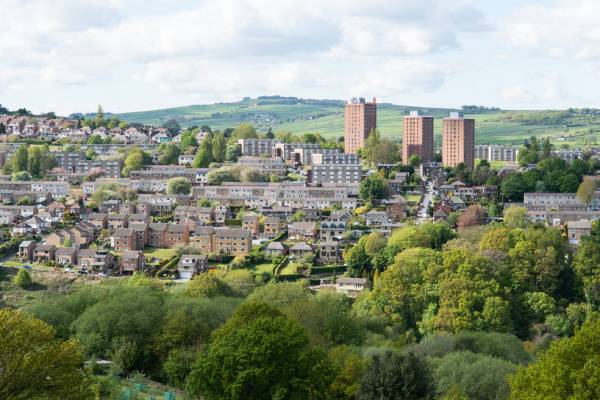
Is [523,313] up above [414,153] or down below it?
below

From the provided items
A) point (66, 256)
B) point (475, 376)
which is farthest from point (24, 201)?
point (475, 376)

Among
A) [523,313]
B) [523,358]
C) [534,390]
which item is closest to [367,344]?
[523,358]

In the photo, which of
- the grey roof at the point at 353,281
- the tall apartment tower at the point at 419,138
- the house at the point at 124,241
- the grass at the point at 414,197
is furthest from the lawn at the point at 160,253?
the tall apartment tower at the point at 419,138

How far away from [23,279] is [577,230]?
849 inches

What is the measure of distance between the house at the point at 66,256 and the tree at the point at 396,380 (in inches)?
905

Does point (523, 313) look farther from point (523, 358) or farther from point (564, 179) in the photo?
point (564, 179)

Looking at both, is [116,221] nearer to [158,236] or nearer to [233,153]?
[158,236]

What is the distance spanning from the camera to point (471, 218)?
4228cm

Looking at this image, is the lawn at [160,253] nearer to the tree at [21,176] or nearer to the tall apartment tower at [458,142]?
the tree at [21,176]

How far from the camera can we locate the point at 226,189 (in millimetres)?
51531

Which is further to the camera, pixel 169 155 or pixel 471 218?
pixel 169 155

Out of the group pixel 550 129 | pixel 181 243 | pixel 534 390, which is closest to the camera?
pixel 534 390

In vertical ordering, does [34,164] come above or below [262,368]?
above

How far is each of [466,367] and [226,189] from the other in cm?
3274
